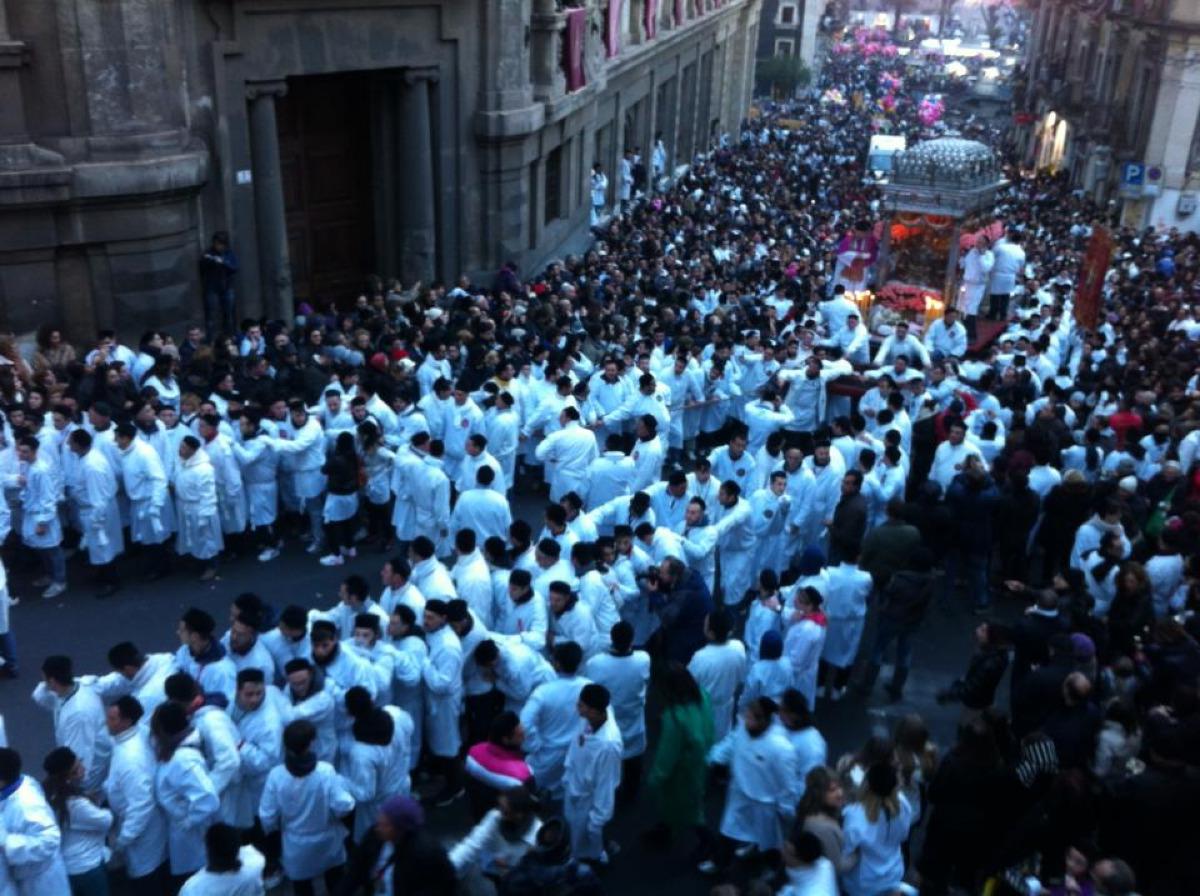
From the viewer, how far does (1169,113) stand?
107 ft

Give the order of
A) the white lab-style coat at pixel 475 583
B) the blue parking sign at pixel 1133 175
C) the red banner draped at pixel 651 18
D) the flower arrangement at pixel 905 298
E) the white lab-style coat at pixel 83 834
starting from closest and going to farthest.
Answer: the white lab-style coat at pixel 83 834, the white lab-style coat at pixel 475 583, the flower arrangement at pixel 905 298, the red banner draped at pixel 651 18, the blue parking sign at pixel 1133 175

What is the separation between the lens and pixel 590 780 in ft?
22.4

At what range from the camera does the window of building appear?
22594 mm

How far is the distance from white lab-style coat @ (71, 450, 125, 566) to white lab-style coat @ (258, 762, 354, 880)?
4.16 m

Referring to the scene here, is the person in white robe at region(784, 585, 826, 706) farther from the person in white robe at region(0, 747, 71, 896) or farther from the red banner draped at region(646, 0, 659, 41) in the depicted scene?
the red banner draped at region(646, 0, 659, 41)

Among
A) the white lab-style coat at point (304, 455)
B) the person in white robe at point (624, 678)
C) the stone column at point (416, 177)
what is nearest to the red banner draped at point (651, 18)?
the stone column at point (416, 177)

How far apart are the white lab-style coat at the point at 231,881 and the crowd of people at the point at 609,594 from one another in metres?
0.02

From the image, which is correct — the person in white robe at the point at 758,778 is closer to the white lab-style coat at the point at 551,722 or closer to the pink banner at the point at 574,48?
the white lab-style coat at the point at 551,722

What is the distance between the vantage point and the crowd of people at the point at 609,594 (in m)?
6.24

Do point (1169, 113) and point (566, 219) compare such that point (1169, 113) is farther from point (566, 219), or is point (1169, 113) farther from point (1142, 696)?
point (1142, 696)

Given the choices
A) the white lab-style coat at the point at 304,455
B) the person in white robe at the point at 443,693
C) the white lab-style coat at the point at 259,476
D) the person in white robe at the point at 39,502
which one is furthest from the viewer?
the white lab-style coat at the point at 304,455

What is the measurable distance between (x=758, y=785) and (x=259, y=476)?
19.2 feet

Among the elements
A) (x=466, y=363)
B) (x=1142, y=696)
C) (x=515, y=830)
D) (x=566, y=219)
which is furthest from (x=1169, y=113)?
(x=515, y=830)

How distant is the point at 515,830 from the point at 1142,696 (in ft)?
14.4
